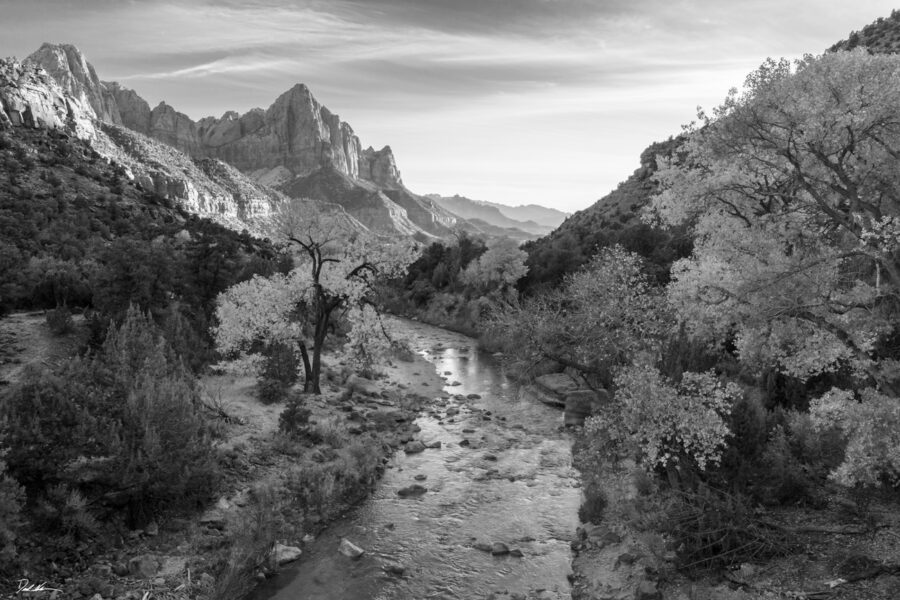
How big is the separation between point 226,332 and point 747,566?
18.2 metres

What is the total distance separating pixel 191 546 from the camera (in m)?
11.6

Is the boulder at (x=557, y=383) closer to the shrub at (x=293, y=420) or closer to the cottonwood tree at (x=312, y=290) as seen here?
the cottonwood tree at (x=312, y=290)

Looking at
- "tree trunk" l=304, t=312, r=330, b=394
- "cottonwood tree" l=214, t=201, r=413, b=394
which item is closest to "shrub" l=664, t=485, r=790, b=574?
"cottonwood tree" l=214, t=201, r=413, b=394

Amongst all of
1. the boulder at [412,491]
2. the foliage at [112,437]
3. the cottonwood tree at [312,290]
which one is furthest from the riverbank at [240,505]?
the cottonwood tree at [312,290]

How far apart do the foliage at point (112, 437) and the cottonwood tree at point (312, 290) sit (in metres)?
7.40

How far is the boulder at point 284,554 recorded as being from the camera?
474 inches

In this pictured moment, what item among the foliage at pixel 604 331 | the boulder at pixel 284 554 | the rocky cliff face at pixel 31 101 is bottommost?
the boulder at pixel 284 554

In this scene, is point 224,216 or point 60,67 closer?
point 224,216

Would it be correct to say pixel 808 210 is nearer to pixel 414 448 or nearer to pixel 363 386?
pixel 414 448

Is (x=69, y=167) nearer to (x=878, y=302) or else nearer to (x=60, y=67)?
(x=878, y=302)

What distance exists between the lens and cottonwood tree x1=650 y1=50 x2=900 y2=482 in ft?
32.3

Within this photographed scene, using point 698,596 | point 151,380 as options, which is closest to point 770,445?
point 698,596

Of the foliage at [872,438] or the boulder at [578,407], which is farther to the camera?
the boulder at [578,407]

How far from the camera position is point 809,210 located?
39.1 feet
